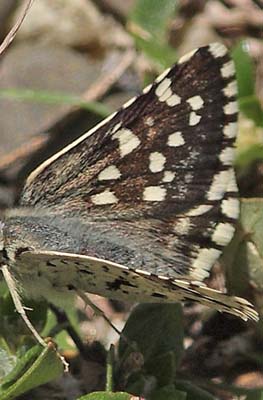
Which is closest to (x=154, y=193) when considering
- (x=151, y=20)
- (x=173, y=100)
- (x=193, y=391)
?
(x=173, y=100)

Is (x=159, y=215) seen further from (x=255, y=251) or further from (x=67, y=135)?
(x=67, y=135)

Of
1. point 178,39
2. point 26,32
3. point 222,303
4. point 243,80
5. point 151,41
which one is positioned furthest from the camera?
point 26,32

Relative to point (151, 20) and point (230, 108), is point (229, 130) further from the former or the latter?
point (151, 20)

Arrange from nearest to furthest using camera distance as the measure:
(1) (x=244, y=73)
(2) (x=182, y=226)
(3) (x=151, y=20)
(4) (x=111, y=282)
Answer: (4) (x=111, y=282)
(2) (x=182, y=226)
(1) (x=244, y=73)
(3) (x=151, y=20)

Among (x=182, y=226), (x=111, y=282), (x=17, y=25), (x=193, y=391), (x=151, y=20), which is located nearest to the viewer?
(x=17, y=25)

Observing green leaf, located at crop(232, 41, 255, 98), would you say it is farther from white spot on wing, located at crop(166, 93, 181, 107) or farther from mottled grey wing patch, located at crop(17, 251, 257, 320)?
mottled grey wing patch, located at crop(17, 251, 257, 320)

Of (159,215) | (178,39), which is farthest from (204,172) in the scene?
(178,39)

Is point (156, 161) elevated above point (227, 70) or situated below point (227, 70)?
below
